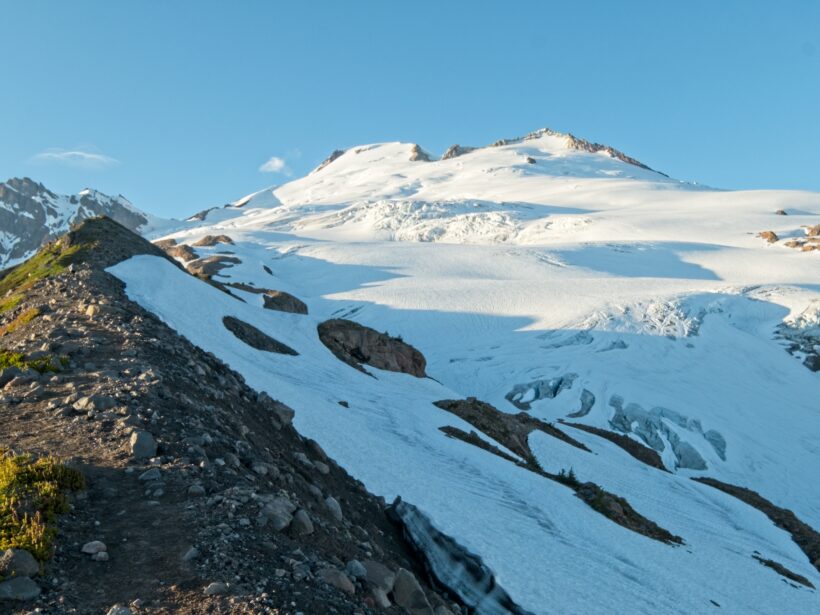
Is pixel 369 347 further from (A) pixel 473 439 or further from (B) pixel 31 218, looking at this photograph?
(B) pixel 31 218

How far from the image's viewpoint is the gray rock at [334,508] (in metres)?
8.02

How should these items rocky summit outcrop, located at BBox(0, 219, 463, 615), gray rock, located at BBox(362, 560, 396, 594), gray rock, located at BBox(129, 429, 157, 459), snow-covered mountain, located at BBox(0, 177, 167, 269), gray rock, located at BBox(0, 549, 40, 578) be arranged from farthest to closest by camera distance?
snow-covered mountain, located at BBox(0, 177, 167, 269) < gray rock, located at BBox(129, 429, 157, 459) < gray rock, located at BBox(362, 560, 396, 594) < rocky summit outcrop, located at BBox(0, 219, 463, 615) < gray rock, located at BBox(0, 549, 40, 578)

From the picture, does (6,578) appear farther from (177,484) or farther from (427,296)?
(427,296)

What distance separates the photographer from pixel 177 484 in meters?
6.59

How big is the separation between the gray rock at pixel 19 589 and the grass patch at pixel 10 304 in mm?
12329

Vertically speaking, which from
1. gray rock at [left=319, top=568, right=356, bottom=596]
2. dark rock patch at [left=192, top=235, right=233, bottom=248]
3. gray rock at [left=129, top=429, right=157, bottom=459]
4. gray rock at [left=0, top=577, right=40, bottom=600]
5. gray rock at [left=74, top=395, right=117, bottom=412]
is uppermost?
dark rock patch at [left=192, top=235, right=233, bottom=248]

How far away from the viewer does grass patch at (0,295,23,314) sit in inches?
607

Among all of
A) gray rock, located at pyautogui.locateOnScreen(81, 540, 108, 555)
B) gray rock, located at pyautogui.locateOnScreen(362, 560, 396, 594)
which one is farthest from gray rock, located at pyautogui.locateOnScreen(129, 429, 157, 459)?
gray rock, located at pyautogui.locateOnScreen(362, 560, 396, 594)

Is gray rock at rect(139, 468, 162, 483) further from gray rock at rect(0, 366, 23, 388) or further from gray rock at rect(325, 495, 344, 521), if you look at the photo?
gray rock at rect(0, 366, 23, 388)

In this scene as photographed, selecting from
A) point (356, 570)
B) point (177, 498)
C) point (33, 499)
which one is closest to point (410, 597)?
point (356, 570)

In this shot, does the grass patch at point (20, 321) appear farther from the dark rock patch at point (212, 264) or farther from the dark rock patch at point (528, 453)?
the dark rock patch at point (212, 264)

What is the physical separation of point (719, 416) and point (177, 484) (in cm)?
4023

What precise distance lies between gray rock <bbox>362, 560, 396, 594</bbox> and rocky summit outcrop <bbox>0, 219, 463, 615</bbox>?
2 centimetres

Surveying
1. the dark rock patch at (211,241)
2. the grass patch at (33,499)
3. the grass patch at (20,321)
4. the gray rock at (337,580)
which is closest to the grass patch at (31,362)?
the grass patch at (20,321)
